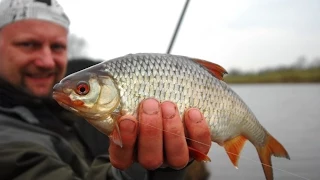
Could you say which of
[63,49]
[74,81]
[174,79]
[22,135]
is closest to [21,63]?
[63,49]

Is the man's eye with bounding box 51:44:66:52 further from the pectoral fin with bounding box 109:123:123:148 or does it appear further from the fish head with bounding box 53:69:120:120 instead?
the pectoral fin with bounding box 109:123:123:148

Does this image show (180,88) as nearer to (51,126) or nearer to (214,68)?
(214,68)

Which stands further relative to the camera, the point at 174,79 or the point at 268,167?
the point at 268,167

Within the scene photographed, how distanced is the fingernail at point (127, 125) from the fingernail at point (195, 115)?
0.26 m

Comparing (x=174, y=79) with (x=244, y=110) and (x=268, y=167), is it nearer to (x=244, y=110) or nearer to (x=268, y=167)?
(x=244, y=110)

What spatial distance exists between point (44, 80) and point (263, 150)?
84.7 inches

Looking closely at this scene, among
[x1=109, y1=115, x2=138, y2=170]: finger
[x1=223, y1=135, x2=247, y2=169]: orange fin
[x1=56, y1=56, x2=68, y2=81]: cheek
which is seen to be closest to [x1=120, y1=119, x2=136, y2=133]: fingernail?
[x1=109, y1=115, x2=138, y2=170]: finger

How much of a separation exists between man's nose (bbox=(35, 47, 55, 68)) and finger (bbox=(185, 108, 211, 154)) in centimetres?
202

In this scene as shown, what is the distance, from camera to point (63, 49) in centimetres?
382

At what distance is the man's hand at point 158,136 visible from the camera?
70.2 inches

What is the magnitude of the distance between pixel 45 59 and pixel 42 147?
1.19m

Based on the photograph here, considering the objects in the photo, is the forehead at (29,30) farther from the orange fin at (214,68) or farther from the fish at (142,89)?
the orange fin at (214,68)

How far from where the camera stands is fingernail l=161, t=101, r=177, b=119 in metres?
1.79

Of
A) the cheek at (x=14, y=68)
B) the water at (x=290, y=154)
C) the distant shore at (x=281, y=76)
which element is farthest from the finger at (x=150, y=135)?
the distant shore at (x=281, y=76)
